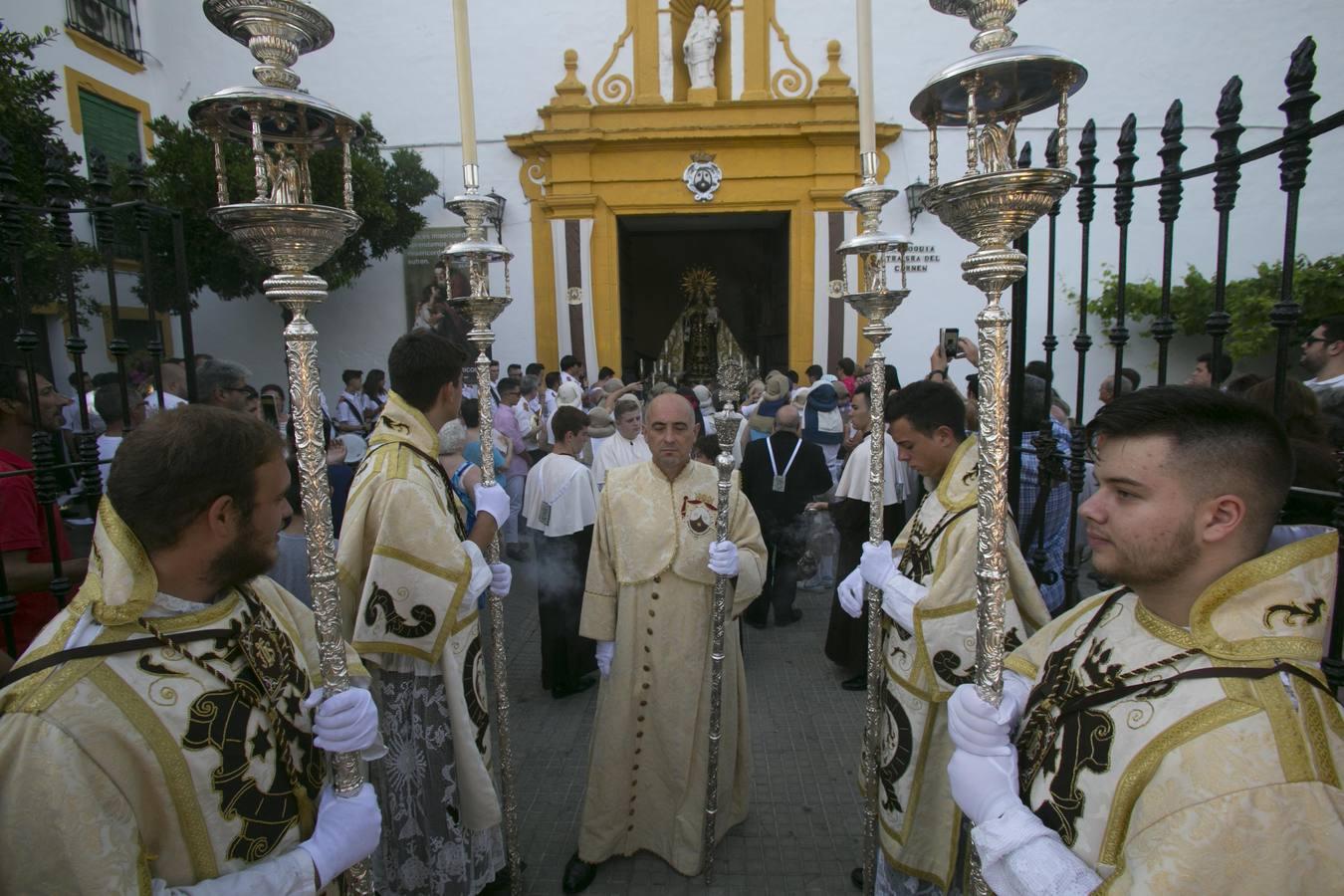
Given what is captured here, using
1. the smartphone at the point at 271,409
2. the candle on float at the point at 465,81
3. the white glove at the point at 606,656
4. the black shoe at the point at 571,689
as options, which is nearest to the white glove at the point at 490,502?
the white glove at the point at 606,656

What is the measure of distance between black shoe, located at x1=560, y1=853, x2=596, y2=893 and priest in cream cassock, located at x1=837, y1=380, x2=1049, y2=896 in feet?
→ 3.90

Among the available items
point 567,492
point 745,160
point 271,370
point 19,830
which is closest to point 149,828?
point 19,830

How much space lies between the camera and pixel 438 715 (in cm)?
276

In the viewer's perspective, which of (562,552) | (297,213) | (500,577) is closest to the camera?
(297,213)

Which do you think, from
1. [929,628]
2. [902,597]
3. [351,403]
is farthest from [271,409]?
[929,628]

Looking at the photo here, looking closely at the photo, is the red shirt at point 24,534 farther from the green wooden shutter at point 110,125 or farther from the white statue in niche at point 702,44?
the white statue in niche at point 702,44

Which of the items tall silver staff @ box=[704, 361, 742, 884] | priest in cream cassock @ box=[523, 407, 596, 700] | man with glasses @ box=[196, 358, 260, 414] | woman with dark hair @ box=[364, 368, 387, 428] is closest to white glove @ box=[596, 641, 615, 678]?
tall silver staff @ box=[704, 361, 742, 884]

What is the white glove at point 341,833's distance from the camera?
1.64m

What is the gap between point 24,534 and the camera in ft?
8.48

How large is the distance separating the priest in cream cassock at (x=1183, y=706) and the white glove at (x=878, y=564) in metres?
1.00

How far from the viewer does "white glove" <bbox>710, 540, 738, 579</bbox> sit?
114 inches

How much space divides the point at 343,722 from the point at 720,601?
1578 millimetres

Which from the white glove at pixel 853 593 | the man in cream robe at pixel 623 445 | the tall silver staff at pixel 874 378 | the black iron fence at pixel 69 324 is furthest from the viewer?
the man in cream robe at pixel 623 445

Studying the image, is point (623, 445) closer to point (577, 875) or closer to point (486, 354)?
point (486, 354)
